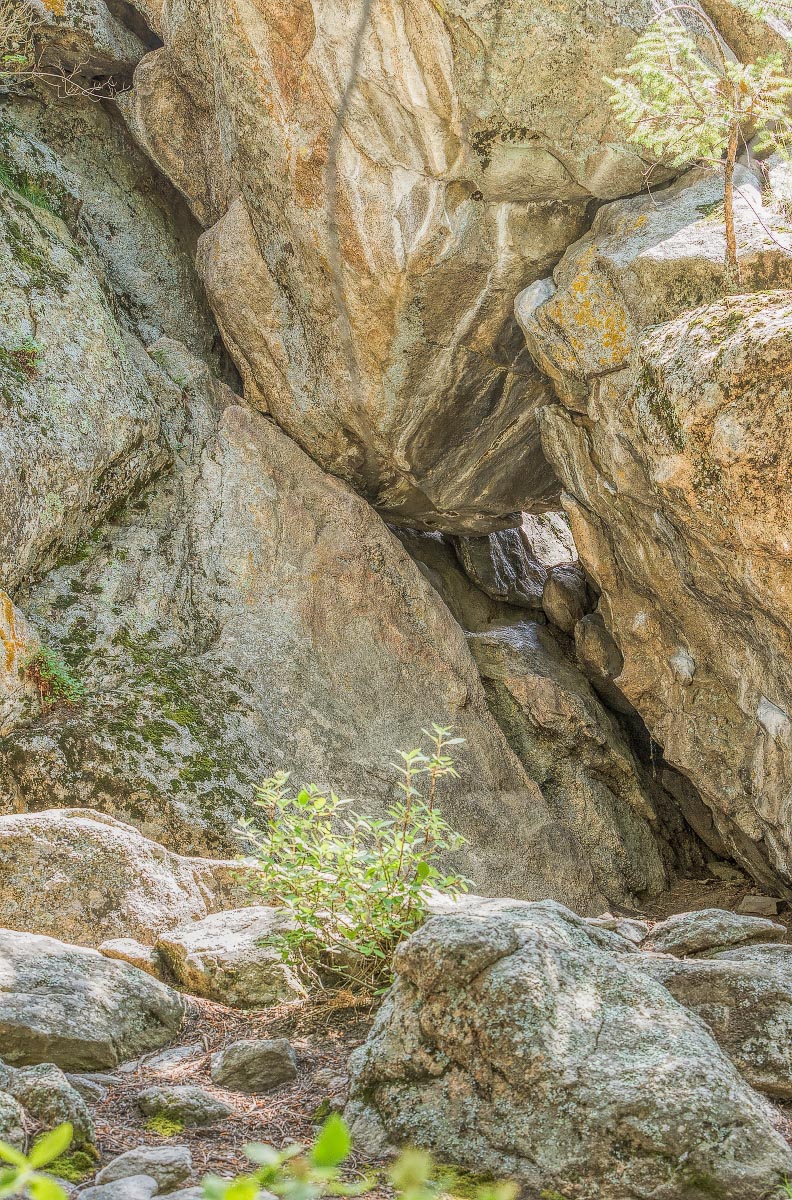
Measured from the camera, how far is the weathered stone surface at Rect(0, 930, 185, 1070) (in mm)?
3641

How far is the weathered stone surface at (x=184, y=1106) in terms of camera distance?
331 centimetres

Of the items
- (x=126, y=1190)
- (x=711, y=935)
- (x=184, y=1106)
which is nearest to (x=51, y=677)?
(x=184, y=1106)

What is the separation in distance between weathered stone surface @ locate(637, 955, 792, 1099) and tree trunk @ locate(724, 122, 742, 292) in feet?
17.2

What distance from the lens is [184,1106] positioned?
332 cm

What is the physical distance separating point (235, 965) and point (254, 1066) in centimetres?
95

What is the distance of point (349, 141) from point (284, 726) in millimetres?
5642

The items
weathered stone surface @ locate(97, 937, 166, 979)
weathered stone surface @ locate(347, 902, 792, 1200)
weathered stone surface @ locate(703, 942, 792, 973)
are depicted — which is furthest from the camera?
weathered stone surface @ locate(97, 937, 166, 979)

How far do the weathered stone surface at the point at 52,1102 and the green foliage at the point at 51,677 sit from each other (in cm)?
519

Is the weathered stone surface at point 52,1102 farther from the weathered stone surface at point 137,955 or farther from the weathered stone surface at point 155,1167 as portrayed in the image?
the weathered stone surface at point 137,955

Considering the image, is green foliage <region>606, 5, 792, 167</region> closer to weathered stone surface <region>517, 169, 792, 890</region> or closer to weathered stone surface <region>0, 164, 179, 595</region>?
weathered stone surface <region>517, 169, 792, 890</region>

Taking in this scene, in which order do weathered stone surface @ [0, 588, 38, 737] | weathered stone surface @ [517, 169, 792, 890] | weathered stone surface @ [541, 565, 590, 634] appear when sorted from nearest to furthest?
weathered stone surface @ [517, 169, 792, 890] → weathered stone surface @ [0, 588, 38, 737] → weathered stone surface @ [541, 565, 590, 634]

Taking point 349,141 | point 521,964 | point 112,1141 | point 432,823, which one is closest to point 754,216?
point 349,141

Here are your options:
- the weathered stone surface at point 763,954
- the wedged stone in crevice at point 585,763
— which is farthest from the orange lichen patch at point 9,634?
the wedged stone in crevice at point 585,763

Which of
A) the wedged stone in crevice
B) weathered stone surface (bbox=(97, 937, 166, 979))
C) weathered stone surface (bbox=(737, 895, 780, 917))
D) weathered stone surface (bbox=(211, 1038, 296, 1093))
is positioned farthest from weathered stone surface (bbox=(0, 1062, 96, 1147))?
weathered stone surface (bbox=(737, 895, 780, 917))
